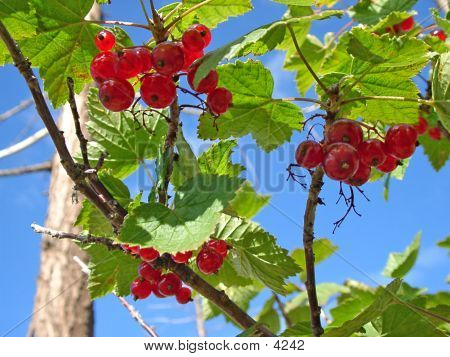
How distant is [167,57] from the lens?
1.31m

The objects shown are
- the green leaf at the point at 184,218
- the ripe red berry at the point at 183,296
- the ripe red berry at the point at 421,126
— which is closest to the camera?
the green leaf at the point at 184,218

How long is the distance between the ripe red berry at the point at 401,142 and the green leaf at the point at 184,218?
55 cm

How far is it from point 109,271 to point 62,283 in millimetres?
3102

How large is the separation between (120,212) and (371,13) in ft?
6.01

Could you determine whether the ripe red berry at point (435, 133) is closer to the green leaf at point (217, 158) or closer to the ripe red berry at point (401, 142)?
the ripe red berry at point (401, 142)

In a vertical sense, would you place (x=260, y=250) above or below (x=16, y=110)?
below

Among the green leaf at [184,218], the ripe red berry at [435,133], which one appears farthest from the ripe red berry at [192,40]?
the ripe red berry at [435,133]

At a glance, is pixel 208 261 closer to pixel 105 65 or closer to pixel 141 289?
pixel 141 289

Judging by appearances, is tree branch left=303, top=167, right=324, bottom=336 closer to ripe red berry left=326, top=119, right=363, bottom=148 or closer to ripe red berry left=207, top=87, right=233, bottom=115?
ripe red berry left=326, top=119, right=363, bottom=148

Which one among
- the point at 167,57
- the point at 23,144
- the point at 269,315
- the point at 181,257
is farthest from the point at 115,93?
the point at 23,144

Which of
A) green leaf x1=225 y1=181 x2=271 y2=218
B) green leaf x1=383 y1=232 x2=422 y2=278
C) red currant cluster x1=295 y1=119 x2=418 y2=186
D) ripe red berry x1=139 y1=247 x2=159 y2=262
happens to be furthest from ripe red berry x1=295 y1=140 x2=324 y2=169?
green leaf x1=383 y1=232 x2=422 y2=278

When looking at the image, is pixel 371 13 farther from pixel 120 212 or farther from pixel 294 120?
pixel 120 212

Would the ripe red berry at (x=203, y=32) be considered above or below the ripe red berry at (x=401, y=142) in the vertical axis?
above

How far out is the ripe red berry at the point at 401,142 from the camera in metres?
1.50
